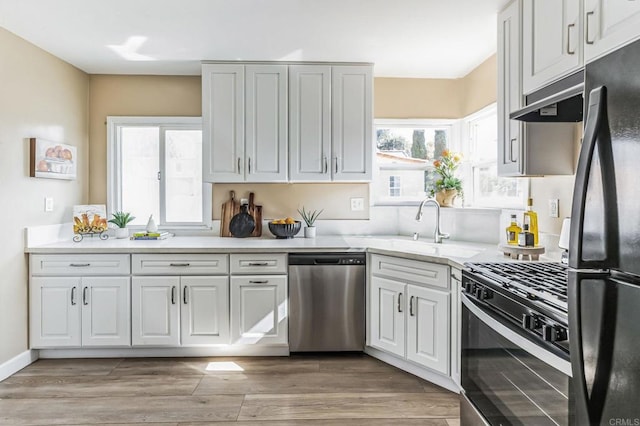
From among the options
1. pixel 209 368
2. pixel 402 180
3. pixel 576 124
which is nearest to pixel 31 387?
pixel 209 368

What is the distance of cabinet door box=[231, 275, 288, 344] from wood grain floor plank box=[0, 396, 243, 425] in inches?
23.6

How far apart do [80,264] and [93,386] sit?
89 cm

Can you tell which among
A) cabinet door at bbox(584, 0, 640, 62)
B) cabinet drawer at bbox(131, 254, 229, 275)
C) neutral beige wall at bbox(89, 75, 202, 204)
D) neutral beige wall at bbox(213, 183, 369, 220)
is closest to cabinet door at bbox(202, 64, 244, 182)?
neutral beige wall at bbox(213, 183, 369, 220)

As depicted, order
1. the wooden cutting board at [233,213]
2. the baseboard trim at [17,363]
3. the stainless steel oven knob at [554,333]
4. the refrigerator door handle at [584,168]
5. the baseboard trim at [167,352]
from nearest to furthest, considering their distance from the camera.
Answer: the refrigerator door handle at [584,168] < the stainless steel oven knob at [554,333] < the baseboard trim at [17,363] < the baseboard trim at [167,352] < the wooden cutting board at [233,213]

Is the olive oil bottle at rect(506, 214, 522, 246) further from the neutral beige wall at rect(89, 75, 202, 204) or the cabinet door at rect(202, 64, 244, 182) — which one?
the neutral beige wall at rect(89, 75, 202, 204)

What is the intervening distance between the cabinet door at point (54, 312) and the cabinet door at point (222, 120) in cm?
133

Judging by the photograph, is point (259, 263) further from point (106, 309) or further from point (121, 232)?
point (121, 232)

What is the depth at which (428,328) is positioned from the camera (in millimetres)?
2623

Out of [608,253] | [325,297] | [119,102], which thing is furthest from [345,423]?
[119,102]

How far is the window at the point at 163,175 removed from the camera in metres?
3.76

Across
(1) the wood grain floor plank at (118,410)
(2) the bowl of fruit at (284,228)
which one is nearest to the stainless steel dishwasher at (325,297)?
(2) the bowl of fruit at (284,228)

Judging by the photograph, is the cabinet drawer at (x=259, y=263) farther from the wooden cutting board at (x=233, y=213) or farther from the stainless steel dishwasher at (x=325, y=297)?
the wooden cutting board at (x=233, y=213)

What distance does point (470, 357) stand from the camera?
1.80 meters

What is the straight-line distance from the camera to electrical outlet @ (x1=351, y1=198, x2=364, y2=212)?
3.81 meters
